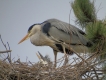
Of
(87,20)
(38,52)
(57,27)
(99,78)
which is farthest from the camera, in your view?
(57,27)

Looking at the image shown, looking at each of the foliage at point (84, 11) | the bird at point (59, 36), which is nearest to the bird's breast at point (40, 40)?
the bird at point (59, 36)

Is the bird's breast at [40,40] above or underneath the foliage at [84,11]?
underneath

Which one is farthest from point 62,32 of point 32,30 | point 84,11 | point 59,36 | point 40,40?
point 84,11

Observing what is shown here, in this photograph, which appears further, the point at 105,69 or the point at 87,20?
the point at 87,20

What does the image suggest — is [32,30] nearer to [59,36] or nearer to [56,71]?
[59,36]

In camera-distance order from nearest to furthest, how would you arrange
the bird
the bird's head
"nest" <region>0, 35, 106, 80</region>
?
"nest" <region>0, 35, 106, 80</region>
the bird
the bird's head

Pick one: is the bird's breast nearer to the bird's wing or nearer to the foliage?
the bird's wing

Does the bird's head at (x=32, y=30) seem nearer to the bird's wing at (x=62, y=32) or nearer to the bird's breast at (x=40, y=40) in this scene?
the bird's breast at (x=40, y=40)

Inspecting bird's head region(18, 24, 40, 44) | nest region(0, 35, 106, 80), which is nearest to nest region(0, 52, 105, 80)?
nest region(0, 35, 106, 80)

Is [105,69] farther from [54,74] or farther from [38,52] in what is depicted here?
[38,52]

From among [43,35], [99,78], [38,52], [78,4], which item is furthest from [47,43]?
[99,78]

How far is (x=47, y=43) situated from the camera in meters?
6.45

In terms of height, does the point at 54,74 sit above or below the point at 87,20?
below

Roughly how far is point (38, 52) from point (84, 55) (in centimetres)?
169
